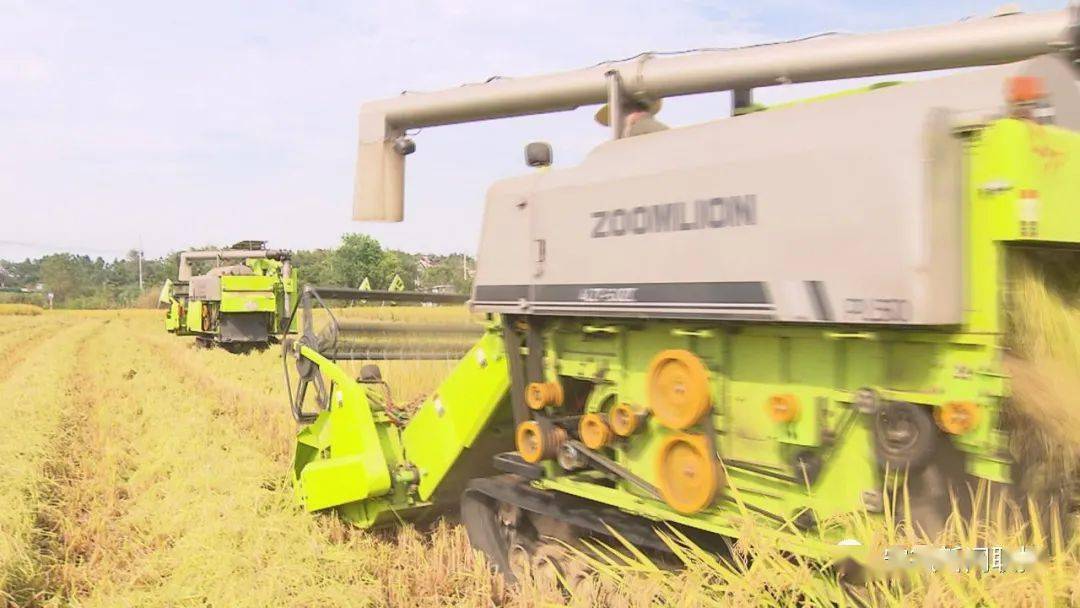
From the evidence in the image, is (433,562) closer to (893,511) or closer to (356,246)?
(893,511)

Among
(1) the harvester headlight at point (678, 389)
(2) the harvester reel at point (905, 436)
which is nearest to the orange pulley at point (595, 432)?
(1) the harvester headlight at point (678, 389)

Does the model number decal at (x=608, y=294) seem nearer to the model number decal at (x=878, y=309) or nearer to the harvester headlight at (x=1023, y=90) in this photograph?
the model number decal at (x=878, y=309)

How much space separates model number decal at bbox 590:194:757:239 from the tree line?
127cm

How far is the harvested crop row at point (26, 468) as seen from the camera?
4383 mm

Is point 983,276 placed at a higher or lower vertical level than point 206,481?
higher

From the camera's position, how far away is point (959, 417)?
2352 millimetres

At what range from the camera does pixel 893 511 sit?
99.2 inches

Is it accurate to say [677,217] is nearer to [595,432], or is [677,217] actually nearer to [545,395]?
[595,432]

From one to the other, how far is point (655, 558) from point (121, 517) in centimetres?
397

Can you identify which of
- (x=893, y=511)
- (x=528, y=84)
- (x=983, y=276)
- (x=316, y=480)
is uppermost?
(x=528, y=84)

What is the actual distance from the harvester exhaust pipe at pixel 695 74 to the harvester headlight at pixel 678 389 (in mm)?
1622

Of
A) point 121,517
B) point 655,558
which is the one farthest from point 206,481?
point 655,558

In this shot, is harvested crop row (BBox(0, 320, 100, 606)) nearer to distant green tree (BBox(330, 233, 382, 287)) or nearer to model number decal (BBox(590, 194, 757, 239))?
model number decal (BBox(590, 194, 757, 239))

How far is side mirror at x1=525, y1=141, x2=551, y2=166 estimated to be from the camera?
3891mm
